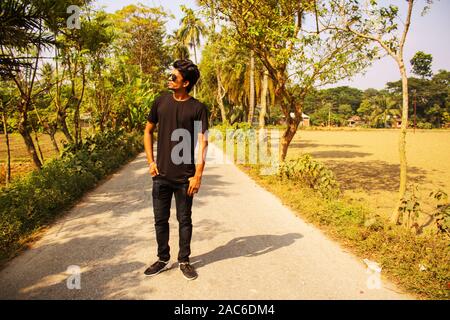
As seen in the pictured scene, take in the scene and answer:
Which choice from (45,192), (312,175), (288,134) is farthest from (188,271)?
(288,134)

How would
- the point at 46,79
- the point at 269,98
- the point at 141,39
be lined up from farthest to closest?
the point at 269,98, the point at 141,39, the point at 46,79

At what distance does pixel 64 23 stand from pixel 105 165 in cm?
400

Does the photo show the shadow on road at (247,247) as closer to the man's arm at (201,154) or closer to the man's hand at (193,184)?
the man's hand at (193,184)

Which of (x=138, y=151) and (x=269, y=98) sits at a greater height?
(x=269, y=98)

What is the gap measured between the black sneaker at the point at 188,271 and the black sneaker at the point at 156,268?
0.70ft

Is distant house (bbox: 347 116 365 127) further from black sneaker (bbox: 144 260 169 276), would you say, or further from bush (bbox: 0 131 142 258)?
black sneaker (bbox: 144 260 169 276)

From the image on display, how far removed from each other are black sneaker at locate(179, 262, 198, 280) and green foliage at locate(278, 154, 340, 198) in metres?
3.96

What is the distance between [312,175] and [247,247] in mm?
3820

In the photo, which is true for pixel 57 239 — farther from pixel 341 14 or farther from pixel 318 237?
pixel 341 14

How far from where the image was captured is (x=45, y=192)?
5.47m

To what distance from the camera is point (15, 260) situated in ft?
12.1

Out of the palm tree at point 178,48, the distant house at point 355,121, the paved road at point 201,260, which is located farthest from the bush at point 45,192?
the distant house at point 355,121

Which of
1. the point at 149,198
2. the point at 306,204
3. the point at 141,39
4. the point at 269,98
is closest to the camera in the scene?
the point at 306,204

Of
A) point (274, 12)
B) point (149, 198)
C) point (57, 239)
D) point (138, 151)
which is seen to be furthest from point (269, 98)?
point (57, 239)
